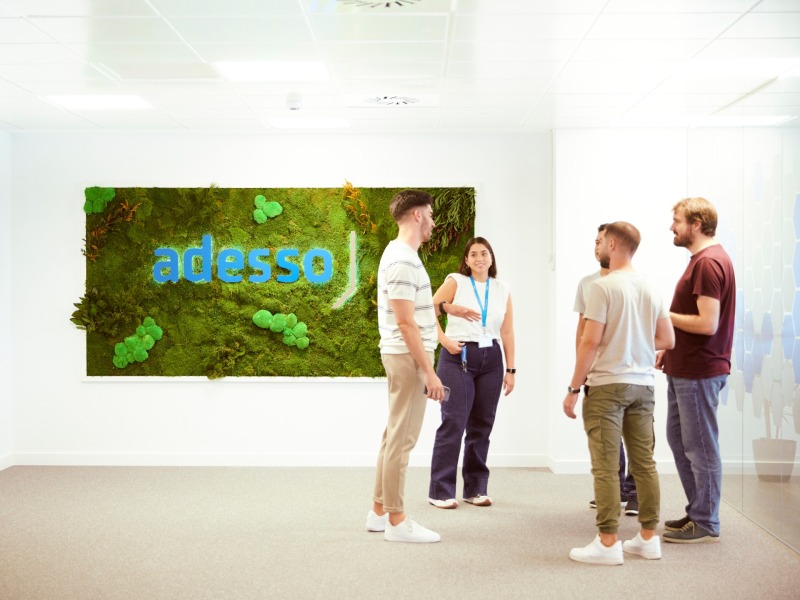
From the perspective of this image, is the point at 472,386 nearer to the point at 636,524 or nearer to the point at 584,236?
the point at 636,524

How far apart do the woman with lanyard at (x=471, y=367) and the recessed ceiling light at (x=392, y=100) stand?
43.1 inches

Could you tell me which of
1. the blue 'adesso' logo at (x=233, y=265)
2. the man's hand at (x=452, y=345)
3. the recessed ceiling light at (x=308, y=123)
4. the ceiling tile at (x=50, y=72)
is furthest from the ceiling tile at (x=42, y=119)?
the man's hand at (x=452, y=345)

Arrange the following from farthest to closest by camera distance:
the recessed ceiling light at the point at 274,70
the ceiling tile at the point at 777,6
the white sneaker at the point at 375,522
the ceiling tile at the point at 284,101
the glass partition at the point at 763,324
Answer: the ceiling tile at the point at 284,101
the recessed ceiling light at the point at 274,70
the white sneaker at the point at 375,522
the glass partition at the point at 763,324
the ceiling tile at the point at 777,6

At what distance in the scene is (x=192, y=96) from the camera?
554 centimetres

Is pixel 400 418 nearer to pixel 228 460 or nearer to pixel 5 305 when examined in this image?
pixel 228 460

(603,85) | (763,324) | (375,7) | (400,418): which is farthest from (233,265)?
(763,324)

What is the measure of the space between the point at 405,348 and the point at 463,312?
3.30 ft

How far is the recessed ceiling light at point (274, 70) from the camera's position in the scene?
4766 millimetres

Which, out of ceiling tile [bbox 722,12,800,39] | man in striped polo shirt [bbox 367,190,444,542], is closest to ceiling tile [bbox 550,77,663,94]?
ceiling tile [bbox 722,12,800,39]

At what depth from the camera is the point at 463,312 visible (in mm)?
5172

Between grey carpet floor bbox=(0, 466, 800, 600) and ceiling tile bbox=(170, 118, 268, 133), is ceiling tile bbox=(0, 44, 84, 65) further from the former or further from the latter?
grey carpet floor bbox=(0, 466, 800, 600)

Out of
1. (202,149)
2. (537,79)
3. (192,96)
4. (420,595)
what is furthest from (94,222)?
(420,595)

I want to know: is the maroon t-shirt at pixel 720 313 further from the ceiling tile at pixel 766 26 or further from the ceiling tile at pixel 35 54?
the ceiling tile at pixel 35 54

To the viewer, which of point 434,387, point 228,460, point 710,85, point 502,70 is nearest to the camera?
point 434,387
